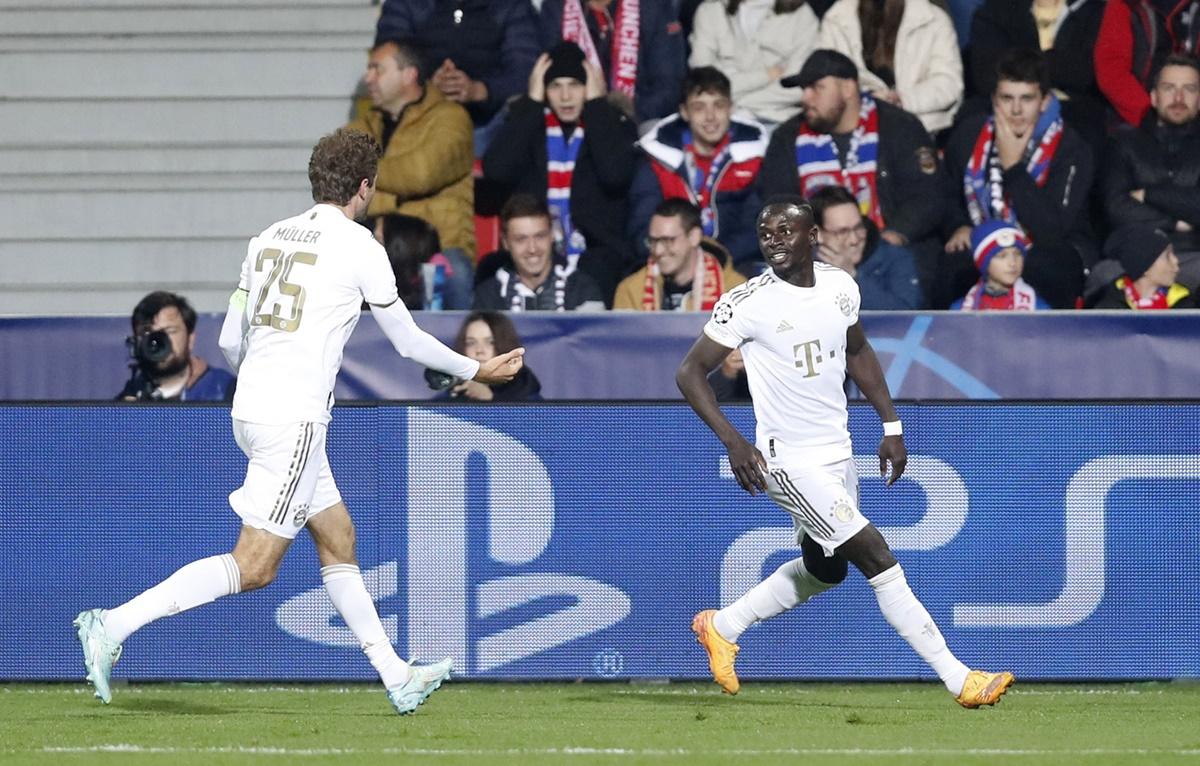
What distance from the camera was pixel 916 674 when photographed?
9156 mm

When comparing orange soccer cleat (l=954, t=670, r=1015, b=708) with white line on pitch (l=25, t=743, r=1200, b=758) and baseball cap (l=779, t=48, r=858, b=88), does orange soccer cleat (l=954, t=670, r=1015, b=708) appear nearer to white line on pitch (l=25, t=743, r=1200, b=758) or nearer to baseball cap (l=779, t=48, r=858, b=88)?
white line on pitch (l=25, t=743, r=1200, b=758)

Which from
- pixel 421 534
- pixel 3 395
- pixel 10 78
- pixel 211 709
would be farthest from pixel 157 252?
pixel 211 709

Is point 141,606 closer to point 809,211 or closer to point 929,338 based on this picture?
point 809,211

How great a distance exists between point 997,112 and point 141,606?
22.8 ft

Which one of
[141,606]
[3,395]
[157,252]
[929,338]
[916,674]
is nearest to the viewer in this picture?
[141,606]

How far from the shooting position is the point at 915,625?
7879 mm

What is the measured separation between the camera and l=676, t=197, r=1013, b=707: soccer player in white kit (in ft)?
25.9

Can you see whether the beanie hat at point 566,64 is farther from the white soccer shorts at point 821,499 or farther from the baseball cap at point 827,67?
the white soccer shorts at point 821,499

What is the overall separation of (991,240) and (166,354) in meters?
4.56

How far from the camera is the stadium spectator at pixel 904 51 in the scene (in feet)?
43.1

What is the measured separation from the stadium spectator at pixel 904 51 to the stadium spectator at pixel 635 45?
39.3 inches

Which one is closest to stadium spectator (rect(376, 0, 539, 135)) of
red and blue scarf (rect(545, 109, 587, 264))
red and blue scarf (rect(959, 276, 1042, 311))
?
red and blue scarf (rect(545, 109, 587, 264))

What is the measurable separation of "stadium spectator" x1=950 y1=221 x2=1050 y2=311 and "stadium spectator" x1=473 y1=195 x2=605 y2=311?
214 cm

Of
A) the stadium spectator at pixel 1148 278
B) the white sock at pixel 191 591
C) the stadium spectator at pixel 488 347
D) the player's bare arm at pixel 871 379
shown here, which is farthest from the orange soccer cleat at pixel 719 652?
the stadium spectator at pixel 1148 278
